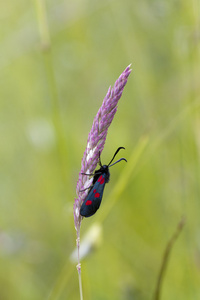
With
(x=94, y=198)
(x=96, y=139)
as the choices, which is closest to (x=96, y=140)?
(x=96, y=139)

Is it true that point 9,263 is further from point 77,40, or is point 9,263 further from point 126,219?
point 77,40

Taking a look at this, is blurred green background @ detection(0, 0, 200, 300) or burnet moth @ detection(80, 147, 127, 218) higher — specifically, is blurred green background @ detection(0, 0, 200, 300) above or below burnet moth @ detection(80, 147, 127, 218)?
above

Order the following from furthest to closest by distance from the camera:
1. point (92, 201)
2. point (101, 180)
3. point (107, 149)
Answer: point (107, 149) → point (101, 180) → point (92, 201)

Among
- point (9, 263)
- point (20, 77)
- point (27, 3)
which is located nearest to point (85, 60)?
point (20, 77)

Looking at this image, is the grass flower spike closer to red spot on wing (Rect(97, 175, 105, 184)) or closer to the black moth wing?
the black moth wing

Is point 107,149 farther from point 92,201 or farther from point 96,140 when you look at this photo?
point 96,140

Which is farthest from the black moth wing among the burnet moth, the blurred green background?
the blurred green background

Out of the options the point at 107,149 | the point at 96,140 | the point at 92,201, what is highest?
the point at 107,149

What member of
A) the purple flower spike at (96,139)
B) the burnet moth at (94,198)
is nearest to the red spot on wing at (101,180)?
the burnet moth at (94,198)
